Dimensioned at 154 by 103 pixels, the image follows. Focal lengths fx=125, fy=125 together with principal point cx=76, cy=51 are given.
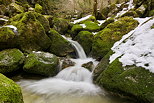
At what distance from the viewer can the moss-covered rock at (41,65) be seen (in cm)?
530

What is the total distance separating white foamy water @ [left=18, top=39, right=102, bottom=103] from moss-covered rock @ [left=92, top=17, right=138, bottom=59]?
62.2 inches

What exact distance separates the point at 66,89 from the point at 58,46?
12.7 ft

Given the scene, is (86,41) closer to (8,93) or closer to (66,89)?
(66,89)

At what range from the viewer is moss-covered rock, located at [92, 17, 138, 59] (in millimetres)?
6785

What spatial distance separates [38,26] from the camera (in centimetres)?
727

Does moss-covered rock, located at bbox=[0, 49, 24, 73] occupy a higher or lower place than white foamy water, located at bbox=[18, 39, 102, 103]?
higher

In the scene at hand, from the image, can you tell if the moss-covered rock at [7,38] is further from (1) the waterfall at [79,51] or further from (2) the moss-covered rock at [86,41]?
(2) the moss-covered rock at [86,41]

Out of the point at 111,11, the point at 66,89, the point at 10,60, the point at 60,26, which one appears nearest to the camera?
the point at 66,89

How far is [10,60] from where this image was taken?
16.8ft

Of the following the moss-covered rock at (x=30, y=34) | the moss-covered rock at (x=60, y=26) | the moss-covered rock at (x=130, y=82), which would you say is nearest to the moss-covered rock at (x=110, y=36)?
the moss-covered rock at (x=130, y=82)

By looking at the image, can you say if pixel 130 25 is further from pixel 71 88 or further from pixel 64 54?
pixel 71 88

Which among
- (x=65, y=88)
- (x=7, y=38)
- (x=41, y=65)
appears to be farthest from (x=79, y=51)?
(x=7, y=38)

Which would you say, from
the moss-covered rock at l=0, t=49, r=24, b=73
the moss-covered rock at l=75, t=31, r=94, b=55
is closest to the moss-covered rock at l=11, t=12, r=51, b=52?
the moss-covered rock at l=0, t=49, r=24, b=73

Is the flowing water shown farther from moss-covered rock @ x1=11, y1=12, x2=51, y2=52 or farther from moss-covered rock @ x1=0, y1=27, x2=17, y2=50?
moss-covered rock @ x1=11, y1=12, x2=51, y2=52
